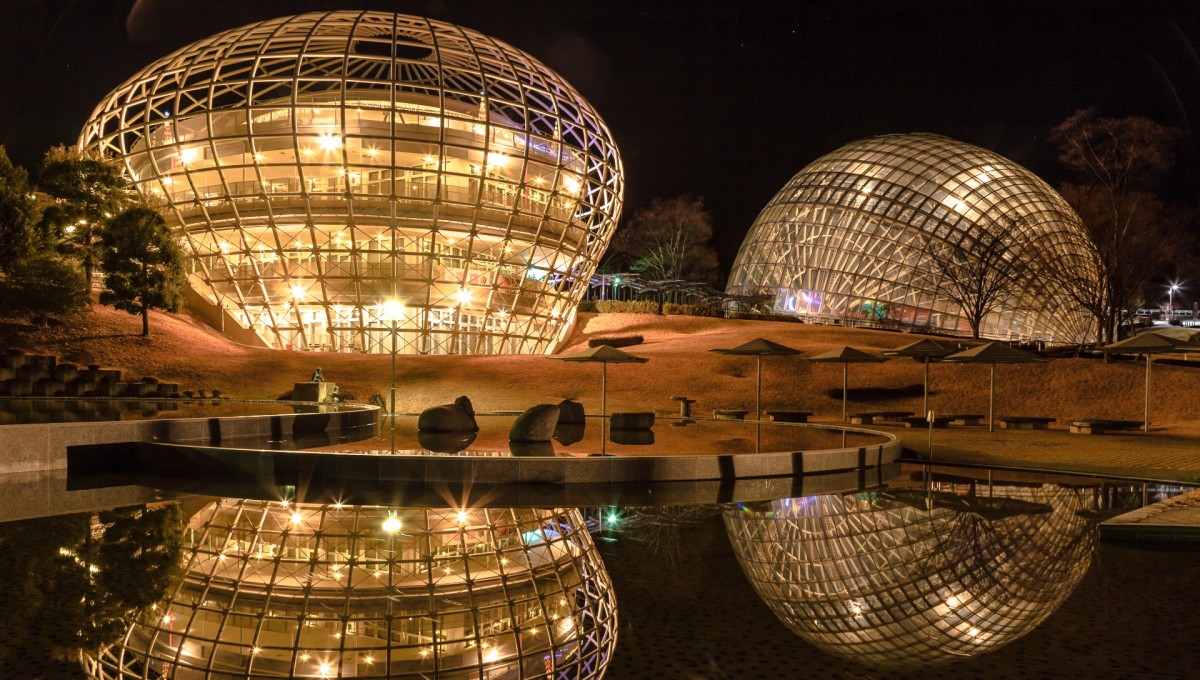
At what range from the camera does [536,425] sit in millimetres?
18656

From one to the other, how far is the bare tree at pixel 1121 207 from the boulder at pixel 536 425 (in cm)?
3700

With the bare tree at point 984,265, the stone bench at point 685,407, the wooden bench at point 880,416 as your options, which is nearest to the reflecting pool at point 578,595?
the wooden bench at point 880,416

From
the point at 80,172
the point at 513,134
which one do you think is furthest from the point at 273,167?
the point at 513,134

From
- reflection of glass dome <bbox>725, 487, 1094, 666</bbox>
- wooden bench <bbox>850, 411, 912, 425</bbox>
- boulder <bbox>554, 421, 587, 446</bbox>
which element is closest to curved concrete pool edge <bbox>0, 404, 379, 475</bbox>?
boulder <bbox>554, 421, 587, 446</bbox>

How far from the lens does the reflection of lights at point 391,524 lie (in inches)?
383

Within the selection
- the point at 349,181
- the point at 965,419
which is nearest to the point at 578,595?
the point at 965,419

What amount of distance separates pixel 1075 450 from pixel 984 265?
1597 inches

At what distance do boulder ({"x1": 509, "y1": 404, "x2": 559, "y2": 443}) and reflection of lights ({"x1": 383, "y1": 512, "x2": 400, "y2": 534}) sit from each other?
7968 millimetres

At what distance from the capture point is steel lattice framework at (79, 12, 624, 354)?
44.9 metres

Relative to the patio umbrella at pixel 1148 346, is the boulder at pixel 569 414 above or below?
below

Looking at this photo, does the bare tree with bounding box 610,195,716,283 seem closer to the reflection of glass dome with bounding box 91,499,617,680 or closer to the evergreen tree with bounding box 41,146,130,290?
the evergreen tree with bounding box 41,146,130,290

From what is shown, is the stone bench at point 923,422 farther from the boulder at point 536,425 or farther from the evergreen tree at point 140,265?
the evergreen tree at point 140,265

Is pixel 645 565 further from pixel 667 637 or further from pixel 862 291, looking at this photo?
pixel 862 291

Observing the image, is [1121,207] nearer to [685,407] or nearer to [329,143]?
[685,407]
